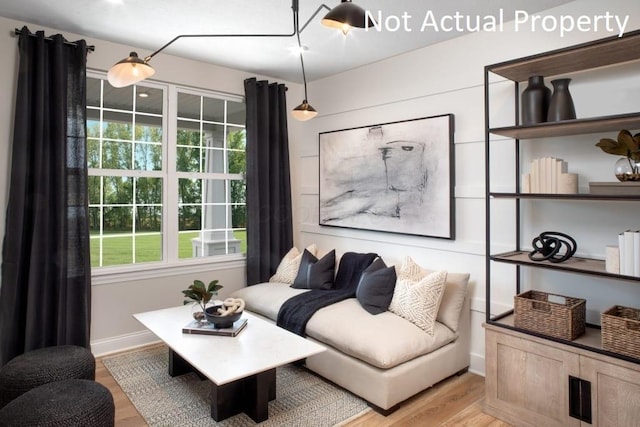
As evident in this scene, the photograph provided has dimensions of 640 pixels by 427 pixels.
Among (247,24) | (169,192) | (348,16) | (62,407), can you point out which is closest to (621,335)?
(348,16)

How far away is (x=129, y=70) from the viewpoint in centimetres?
216

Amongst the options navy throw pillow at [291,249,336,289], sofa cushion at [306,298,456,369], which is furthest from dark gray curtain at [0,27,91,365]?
sofa cushion at [306,298,456,369]

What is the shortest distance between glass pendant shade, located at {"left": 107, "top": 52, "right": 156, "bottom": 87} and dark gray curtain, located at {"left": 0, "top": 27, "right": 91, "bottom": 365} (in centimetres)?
127

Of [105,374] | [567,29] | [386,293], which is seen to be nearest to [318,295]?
[386,293]

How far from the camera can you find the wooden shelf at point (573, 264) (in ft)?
6.95

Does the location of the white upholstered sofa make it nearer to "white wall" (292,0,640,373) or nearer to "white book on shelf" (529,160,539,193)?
"white wall" (292,0,640,373)

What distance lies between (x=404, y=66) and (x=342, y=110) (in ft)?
2.77

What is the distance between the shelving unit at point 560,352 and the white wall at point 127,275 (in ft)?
8.71

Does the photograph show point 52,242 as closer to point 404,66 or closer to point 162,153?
point 162,153

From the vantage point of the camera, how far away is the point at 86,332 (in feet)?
10.6

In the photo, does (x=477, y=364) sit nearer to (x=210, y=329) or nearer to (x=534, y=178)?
(x=534, y=178)

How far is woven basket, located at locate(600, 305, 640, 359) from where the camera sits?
201 centimetres

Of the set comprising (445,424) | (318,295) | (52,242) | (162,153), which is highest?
(162,153)

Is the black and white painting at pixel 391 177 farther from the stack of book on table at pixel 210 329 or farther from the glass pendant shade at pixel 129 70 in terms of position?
the glass pendant shade at pixel 129 70
